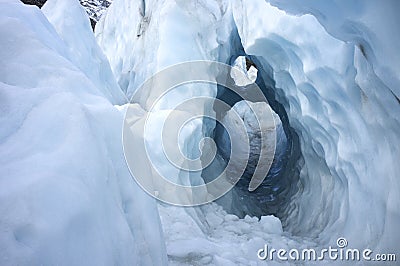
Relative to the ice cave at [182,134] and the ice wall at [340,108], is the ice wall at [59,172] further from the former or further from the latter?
the ice wall at [340,108]

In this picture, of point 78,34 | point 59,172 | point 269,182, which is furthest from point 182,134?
point 269,182

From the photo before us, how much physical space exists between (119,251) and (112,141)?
619mm

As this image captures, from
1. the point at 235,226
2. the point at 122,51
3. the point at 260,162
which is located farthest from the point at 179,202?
the point at 260,162

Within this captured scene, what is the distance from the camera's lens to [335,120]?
12.2ft

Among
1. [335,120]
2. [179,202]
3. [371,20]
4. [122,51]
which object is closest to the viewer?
[371,20]

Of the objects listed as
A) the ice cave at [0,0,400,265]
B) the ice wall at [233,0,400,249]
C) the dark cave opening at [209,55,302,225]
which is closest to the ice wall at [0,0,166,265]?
the ice cave at [0,0,400,265]

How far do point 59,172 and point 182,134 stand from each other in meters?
3.30

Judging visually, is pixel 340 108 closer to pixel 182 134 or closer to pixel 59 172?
pixel 182 134

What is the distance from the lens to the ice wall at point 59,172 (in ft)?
3.27

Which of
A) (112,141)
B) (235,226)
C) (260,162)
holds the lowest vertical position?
(260,162)

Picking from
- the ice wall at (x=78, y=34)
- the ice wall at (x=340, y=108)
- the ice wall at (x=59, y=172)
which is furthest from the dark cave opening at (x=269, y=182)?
the ice wall at (x=59, y=172)

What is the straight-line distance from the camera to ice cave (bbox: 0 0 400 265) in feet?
3.94

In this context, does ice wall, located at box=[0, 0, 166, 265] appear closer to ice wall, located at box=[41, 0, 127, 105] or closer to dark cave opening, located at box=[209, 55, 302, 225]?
ice wall, located at box=[41, 0, 127, 105]

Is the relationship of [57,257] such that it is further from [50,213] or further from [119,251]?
[119,251]
